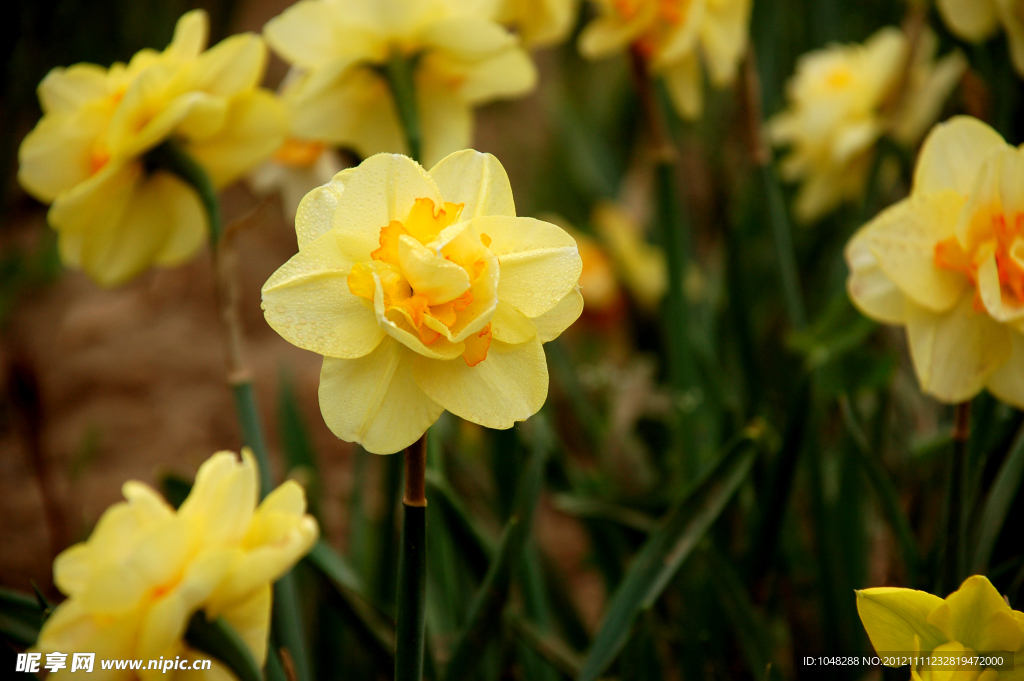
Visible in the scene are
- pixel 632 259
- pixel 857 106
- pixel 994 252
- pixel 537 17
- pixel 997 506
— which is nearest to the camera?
pixel 994 252

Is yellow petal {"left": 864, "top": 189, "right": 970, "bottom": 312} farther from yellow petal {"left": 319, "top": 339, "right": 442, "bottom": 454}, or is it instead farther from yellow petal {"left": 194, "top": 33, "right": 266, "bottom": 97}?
yellow petal {"left": 194, "top": 33, "right": 266, "bottom": 97}

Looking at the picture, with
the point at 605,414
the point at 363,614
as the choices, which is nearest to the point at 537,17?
the point at 363,614

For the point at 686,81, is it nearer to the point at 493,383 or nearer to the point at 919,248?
the point at 919,248

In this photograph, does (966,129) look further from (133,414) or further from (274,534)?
(133,414)

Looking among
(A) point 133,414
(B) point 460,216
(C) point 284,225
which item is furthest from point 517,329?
(C) point 284,225

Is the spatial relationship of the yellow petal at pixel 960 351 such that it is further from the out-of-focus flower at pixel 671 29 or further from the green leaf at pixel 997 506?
the out-of-focus flower at pixel 671 29

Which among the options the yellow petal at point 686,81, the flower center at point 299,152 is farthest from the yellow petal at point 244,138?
the yellow petal at point 686,81
